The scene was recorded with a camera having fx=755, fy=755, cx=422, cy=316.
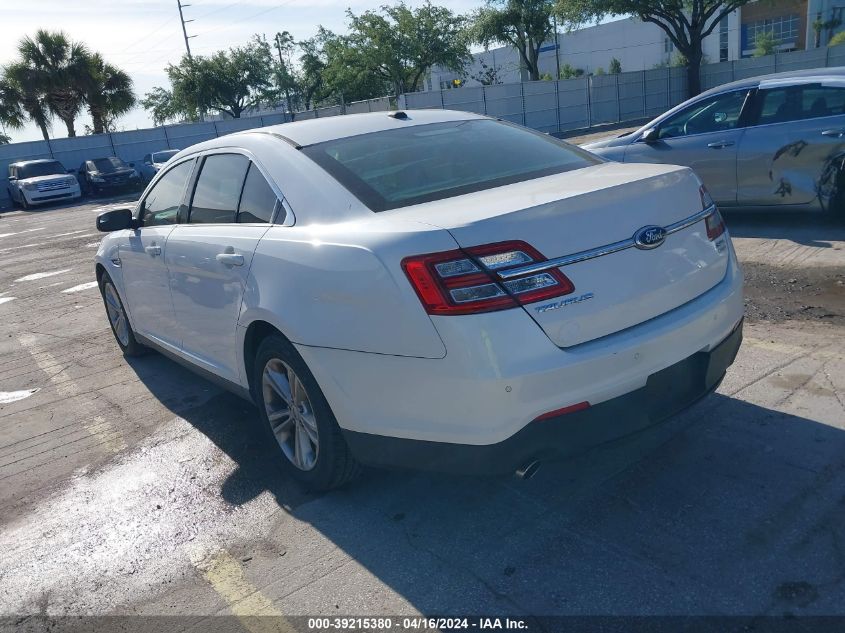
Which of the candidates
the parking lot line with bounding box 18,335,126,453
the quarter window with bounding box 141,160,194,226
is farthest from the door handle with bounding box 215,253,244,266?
the parking lot line with bounding box 18,335,126,453

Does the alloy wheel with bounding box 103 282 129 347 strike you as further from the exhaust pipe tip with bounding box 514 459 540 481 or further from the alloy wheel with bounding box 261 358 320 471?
the exhaust pipe tip with bounding box 514 459 540 481

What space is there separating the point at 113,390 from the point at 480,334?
151 inches

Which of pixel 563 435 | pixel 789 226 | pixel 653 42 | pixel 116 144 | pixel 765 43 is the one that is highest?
pixel 653 42

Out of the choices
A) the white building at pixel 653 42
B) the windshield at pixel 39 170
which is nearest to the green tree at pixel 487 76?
the white building at pixel 653 42

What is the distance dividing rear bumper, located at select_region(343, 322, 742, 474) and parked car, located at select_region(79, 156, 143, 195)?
1120 inches

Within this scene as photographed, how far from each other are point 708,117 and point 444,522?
21.2 ft

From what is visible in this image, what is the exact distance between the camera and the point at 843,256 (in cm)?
648

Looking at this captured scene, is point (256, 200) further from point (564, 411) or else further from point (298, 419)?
point (564, 411)

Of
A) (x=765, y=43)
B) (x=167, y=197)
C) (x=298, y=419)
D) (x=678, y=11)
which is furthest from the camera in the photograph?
(x=765, y=43)

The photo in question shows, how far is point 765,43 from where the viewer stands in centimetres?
6512

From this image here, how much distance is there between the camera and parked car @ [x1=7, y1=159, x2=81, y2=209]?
2705cm

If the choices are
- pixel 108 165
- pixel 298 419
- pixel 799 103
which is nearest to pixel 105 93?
pixel 108 165

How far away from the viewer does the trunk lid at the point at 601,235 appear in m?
2.68

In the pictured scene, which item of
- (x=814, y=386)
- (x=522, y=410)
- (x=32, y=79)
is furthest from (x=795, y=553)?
(x=32, y=79)
